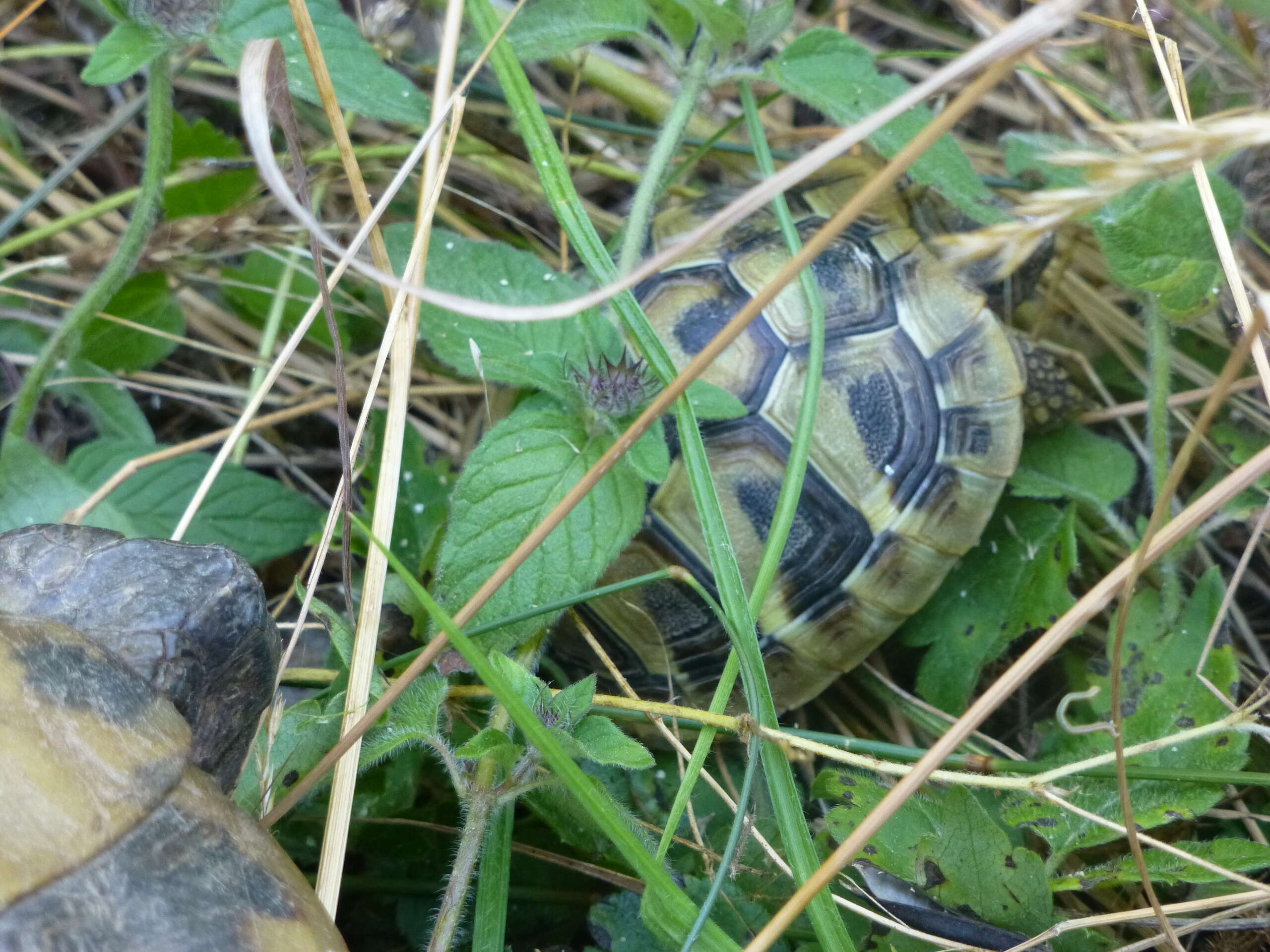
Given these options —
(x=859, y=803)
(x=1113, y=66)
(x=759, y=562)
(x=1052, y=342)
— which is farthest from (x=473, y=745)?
(x=1113, y=66)

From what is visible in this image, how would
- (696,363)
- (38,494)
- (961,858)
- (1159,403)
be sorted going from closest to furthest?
(696,363) < (961,858) < (38,494) < (1159,403)

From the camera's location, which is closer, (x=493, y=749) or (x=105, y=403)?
(x=493, y=749)

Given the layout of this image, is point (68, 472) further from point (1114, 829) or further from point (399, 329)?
point (1114, 829)

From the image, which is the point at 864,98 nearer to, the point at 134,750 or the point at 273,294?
the point at 273,294

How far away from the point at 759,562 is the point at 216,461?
2.28ft

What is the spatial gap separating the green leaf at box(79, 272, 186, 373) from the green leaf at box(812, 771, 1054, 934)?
122cm

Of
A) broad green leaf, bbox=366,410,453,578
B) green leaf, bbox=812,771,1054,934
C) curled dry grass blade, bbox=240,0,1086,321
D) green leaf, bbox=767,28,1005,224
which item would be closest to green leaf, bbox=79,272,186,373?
broad green leaf, bbox=366,410,453,578

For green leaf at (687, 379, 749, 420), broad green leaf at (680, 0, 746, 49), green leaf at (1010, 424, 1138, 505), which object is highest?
broad green leaf at (680, 0, 746, 49)

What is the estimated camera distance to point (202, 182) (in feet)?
5.27

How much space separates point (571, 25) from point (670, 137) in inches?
7.3

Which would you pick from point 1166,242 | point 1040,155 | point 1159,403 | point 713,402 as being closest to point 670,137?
point 713,402

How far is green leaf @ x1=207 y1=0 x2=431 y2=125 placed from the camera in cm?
117

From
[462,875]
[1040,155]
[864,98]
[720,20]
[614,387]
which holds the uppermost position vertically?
[720,20]

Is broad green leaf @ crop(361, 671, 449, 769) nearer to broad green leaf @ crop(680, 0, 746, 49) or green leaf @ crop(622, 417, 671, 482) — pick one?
green leaf @ crop(622, 417, 671, 482)
